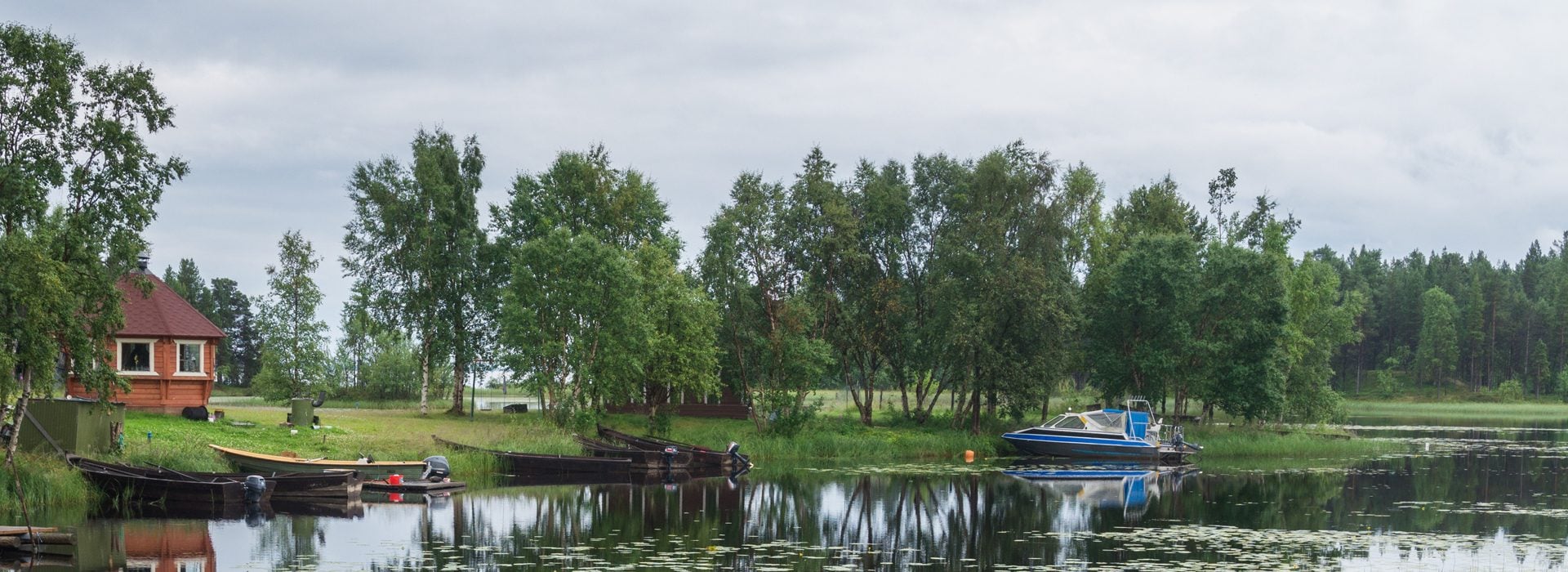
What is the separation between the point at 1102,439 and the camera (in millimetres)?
52750

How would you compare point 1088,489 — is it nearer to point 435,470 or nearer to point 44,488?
point 435,470

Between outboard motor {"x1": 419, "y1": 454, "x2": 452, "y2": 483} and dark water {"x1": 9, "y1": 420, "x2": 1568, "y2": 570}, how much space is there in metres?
1.69

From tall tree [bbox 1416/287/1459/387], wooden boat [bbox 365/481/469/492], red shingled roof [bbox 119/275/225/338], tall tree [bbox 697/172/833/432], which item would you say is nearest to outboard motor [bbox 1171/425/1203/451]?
tall tree [bbox 697/172/833/432]

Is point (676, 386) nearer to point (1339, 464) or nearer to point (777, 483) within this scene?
point (777, 483)

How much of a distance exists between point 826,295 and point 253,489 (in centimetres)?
2985

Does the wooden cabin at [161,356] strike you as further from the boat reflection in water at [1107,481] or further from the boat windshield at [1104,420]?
the boat windshield at [1104,420]

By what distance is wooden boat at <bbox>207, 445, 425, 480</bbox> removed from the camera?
34.8 meters

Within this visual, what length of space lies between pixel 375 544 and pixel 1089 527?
15.9 m

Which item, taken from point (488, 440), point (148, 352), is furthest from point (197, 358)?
point (488, 440)

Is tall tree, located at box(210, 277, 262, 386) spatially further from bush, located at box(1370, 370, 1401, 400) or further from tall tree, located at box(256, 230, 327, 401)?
bush, located at box(1370, 370, 1401, 400)

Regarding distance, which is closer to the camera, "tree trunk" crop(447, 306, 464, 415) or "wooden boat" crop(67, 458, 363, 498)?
"wooden boat" crop(67, 458, 363, 498)

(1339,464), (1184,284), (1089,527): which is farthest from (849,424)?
(1089,527)

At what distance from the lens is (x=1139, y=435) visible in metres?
53.5

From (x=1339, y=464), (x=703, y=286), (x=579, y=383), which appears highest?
(x=703, y=286)
